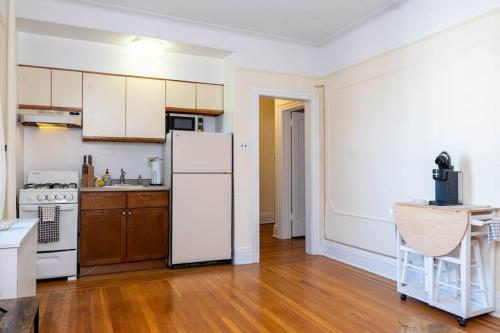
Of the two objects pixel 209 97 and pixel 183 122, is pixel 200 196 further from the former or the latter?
pixel 209 97

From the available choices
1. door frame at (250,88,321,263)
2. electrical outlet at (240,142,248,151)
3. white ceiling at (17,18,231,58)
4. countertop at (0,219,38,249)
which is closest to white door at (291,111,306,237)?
door frame at (250,88,321,263)

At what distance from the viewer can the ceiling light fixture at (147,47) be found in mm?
4059

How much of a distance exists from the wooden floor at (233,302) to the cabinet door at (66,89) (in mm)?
1888

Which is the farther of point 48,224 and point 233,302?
point 48,224

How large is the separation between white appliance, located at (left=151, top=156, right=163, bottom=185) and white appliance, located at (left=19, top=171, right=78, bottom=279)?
2.98ft

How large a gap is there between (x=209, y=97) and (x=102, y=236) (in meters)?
2.11

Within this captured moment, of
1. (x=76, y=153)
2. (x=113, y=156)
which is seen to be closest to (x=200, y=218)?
(x=113, y=156)

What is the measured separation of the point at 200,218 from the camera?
415cm

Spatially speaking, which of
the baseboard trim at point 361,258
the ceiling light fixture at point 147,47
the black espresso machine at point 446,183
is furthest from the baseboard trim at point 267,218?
the black espresso machine at point 446,183

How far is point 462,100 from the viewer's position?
3047mm

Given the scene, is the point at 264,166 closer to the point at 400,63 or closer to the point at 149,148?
the point at 149,148

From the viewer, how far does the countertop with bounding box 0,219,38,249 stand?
6.33 feet

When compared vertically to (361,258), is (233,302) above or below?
below

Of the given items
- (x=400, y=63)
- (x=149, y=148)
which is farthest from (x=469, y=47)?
(x=149, y=148)
